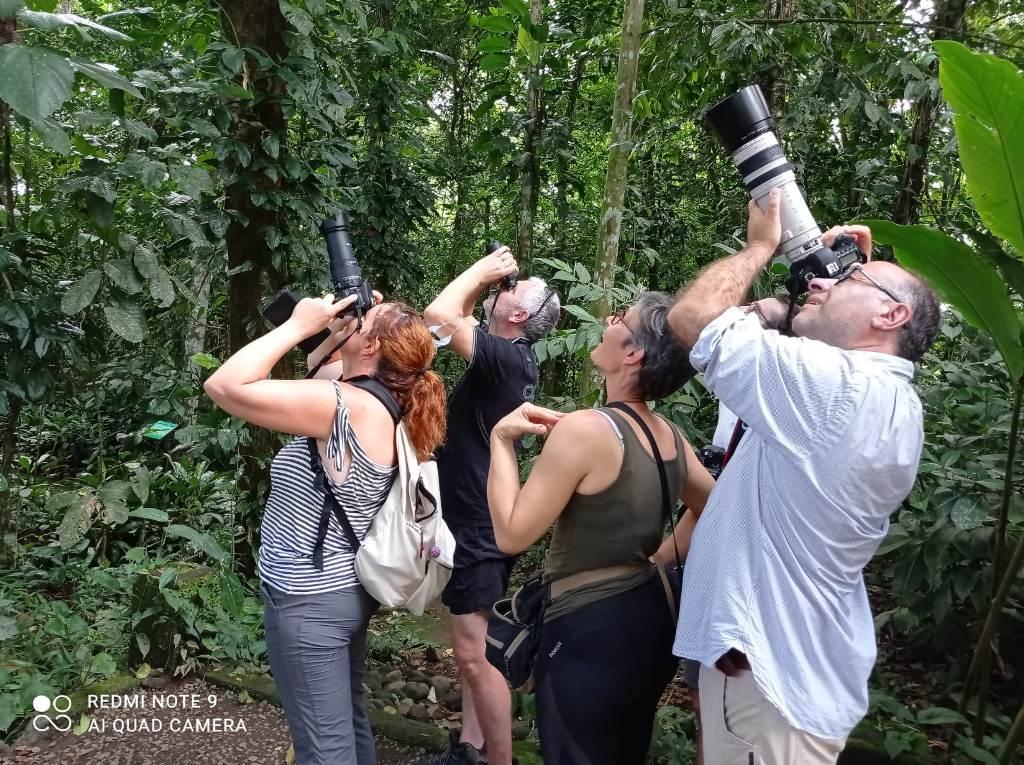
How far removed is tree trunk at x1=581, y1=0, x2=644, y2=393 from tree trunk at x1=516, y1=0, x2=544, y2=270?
2.38 meters

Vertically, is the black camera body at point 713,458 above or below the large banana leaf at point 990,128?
below

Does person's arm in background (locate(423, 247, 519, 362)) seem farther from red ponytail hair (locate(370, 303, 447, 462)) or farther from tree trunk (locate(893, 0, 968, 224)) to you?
tree trunk (locate(893, 0, 968, 224))

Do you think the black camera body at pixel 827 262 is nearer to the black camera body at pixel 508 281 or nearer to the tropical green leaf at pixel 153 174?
the black camera body at pixel 508 281

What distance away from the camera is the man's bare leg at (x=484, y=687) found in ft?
8.45

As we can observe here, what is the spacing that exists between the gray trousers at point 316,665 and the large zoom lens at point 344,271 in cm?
80

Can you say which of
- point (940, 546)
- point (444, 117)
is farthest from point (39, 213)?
point (444, 117)

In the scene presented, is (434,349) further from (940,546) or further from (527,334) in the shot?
(940,546)

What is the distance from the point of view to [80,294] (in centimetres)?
262

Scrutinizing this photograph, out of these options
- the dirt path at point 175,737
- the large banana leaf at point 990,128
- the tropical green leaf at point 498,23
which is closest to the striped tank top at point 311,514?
the dirt path at point 175,737

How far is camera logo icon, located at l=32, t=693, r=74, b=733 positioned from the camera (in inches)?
117

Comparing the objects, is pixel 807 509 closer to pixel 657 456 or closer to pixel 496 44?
pixel 657 456

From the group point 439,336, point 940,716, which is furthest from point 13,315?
point 940,716

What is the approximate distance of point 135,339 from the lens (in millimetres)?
2643

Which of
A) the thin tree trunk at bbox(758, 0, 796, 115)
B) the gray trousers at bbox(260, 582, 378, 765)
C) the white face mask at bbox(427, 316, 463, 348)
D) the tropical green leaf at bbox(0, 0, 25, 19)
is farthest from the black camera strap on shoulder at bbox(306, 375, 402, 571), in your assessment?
the thin tree trunk at bbox(758, 0, 796, 115)
